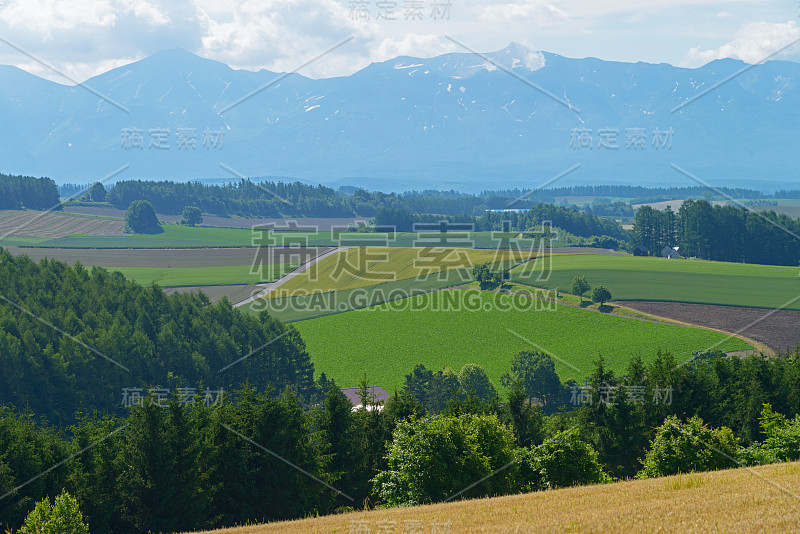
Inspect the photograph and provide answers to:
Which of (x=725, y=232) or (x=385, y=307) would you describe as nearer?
(x=385, y=307)

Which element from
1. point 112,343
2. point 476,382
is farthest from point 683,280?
point 112,343

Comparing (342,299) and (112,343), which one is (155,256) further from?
(112,343)

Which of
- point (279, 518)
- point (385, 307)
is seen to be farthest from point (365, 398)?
point (385, 307)

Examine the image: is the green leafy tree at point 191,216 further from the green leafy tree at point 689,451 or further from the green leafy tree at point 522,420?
the green leafy tree at point 689,451

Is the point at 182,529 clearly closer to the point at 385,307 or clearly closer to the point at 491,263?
the point at 385,307

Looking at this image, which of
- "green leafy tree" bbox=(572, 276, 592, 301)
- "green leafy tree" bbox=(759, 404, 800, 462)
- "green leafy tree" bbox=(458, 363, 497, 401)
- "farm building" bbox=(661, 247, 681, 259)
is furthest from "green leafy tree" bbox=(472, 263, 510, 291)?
"green leafy tree" bbox=(759, 404, 800, 462)

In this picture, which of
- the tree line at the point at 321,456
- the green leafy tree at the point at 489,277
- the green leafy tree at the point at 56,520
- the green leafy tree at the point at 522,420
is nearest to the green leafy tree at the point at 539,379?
the tree line at the point at 321,456

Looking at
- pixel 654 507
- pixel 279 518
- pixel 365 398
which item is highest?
pixel 654 507

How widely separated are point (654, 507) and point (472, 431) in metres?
11.9

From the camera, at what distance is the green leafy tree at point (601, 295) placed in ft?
263

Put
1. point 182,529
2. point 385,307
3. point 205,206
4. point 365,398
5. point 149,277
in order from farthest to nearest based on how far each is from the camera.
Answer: point 205,206
point 149,277
point 385,307
point 365,398
point 182,529

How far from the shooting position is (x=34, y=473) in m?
28.4

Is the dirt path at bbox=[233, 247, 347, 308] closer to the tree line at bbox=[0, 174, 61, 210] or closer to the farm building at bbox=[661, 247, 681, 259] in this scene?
the farm building at bbox=[661, 247, 681, 259]

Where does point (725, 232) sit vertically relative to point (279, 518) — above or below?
above
